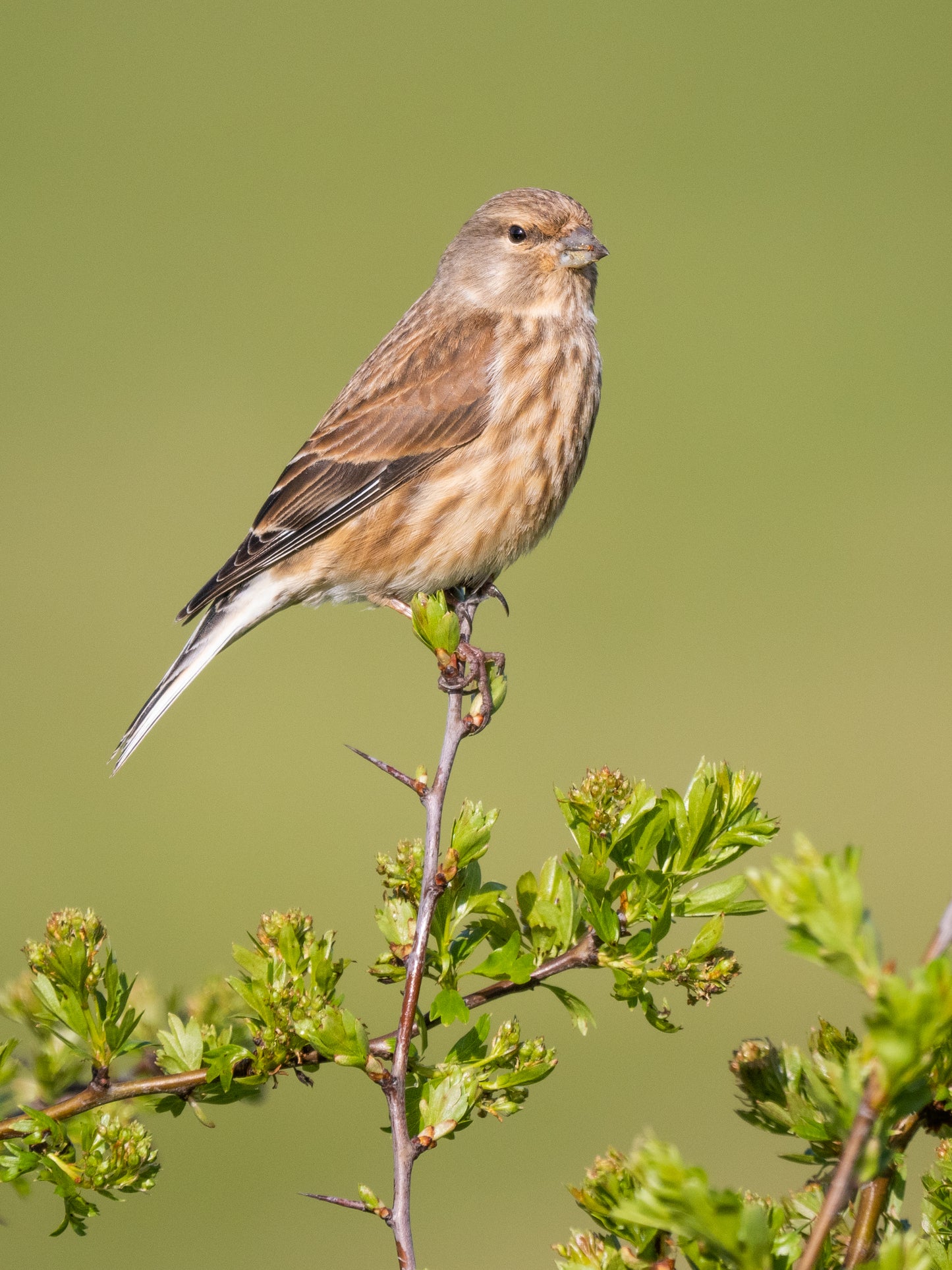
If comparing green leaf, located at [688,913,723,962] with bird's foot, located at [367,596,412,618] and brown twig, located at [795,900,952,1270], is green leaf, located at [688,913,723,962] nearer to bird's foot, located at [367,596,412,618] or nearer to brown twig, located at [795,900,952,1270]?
brown twig, located at [795,900,952,1270]

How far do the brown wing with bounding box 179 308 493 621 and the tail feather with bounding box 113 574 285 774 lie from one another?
0.11 meters

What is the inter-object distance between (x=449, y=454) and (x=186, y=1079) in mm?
3109

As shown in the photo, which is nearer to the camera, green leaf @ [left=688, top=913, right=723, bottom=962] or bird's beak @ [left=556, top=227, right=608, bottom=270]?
green leaf @ [left=688, top=913, right=723, bottom=962]

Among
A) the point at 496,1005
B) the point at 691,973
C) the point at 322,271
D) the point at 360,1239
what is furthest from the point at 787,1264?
the point at 322,271

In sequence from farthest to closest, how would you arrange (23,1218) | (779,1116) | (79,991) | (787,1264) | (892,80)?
(892,80) → (23,1218) → (79,991) → (779,1116) → (787,1264)

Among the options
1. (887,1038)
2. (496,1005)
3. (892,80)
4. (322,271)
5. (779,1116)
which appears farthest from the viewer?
(892,80)

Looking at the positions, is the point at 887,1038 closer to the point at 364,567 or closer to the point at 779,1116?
the point at 779,1116

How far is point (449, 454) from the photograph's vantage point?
15.0 ft

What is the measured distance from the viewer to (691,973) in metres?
1.75

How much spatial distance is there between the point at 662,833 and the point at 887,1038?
0.79 meters

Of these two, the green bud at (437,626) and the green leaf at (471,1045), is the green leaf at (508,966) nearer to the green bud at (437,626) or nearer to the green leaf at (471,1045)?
the green leaf at (471,1045)

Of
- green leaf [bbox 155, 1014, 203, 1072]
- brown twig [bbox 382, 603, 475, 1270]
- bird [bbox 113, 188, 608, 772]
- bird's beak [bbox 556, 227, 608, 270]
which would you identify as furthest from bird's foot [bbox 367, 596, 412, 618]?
green leaf [bbox 155, 1014, 203, 1072]

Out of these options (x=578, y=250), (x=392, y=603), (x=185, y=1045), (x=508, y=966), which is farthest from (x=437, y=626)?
(x=578, y=250)

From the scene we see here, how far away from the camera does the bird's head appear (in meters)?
4.81
